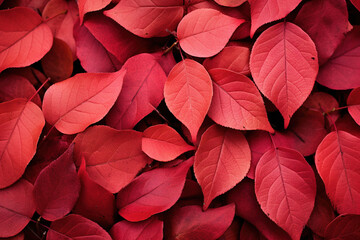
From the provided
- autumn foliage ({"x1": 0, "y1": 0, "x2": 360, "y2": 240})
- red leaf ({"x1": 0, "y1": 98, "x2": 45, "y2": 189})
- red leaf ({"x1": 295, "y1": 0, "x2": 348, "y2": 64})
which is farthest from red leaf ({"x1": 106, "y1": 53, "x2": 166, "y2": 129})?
red leaf ({"x1": 295, "y1": 0, "x2": 348, "y2": 64})

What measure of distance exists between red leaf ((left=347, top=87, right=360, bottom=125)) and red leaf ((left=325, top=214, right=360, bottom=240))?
148mm

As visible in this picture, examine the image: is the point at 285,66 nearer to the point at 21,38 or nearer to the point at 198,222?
the point at 198,222

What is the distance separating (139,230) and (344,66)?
41 cm

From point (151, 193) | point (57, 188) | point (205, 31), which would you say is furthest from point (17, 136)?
point (205, 31)

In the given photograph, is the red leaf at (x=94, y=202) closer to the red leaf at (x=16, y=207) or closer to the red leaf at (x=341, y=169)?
the red leaf at (x=16, y=207)

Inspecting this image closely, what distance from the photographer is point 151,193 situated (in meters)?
0.48

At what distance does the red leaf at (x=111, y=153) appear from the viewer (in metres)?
0.48

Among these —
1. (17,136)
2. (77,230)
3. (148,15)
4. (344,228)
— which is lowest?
(344,228)

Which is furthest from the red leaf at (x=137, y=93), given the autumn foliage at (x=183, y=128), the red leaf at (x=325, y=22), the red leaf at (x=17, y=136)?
the red leaf at (x=325, y=22)

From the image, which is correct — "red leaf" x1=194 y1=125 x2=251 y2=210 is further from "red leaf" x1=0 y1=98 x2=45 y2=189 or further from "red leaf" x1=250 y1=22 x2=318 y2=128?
"red leaf" x1=0 y1=98 x2=45 y2=189

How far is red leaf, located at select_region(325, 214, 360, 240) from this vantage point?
49 centimetres

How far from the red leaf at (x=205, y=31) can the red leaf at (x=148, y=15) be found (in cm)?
2

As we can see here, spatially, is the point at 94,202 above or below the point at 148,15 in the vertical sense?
below

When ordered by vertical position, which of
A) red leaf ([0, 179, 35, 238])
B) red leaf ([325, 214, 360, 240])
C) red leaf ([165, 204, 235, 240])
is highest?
red leaf ([0, 179, 35, 238])
